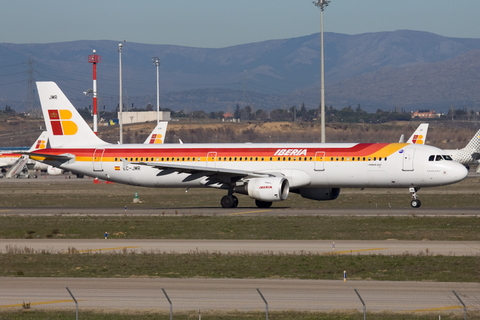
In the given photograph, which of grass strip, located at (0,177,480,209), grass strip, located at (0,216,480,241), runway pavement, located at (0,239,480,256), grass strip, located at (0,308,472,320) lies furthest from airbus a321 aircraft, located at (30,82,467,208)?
grass strip, located at (0,308,472,320)

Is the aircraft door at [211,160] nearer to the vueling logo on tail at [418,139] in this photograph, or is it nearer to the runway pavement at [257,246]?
the runway pavement at [257,246]

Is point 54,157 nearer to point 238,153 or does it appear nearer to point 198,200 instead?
point 198,200

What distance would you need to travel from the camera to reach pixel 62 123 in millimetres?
49938

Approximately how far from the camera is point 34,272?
75.9ft

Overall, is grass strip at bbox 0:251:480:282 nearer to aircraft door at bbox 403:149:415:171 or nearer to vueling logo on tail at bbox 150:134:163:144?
aircraft door at bbox 403:149:415:171

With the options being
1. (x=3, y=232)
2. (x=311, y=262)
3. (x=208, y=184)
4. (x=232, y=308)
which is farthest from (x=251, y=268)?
(x=208, y=184)

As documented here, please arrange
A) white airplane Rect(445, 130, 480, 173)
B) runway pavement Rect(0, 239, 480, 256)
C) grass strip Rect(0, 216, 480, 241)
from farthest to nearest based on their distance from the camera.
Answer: white airplane Rect(445, 130, 480, 173)
grass strip Rect(0, 216, 480, 241)
runway pavement Rect(0, 239, 480, 256)

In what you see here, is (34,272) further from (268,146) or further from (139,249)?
(268,146)

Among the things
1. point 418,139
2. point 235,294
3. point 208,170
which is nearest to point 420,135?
point 418,139

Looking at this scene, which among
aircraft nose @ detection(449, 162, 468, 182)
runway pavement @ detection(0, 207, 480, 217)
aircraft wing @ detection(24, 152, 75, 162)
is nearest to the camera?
runway pavement @ detection(0, 207, 480, 217)

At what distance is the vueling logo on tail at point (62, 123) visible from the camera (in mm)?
49812

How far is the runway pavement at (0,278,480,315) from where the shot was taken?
58.1ft

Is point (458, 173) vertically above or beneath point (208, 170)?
beneath

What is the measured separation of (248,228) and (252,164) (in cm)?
1189
